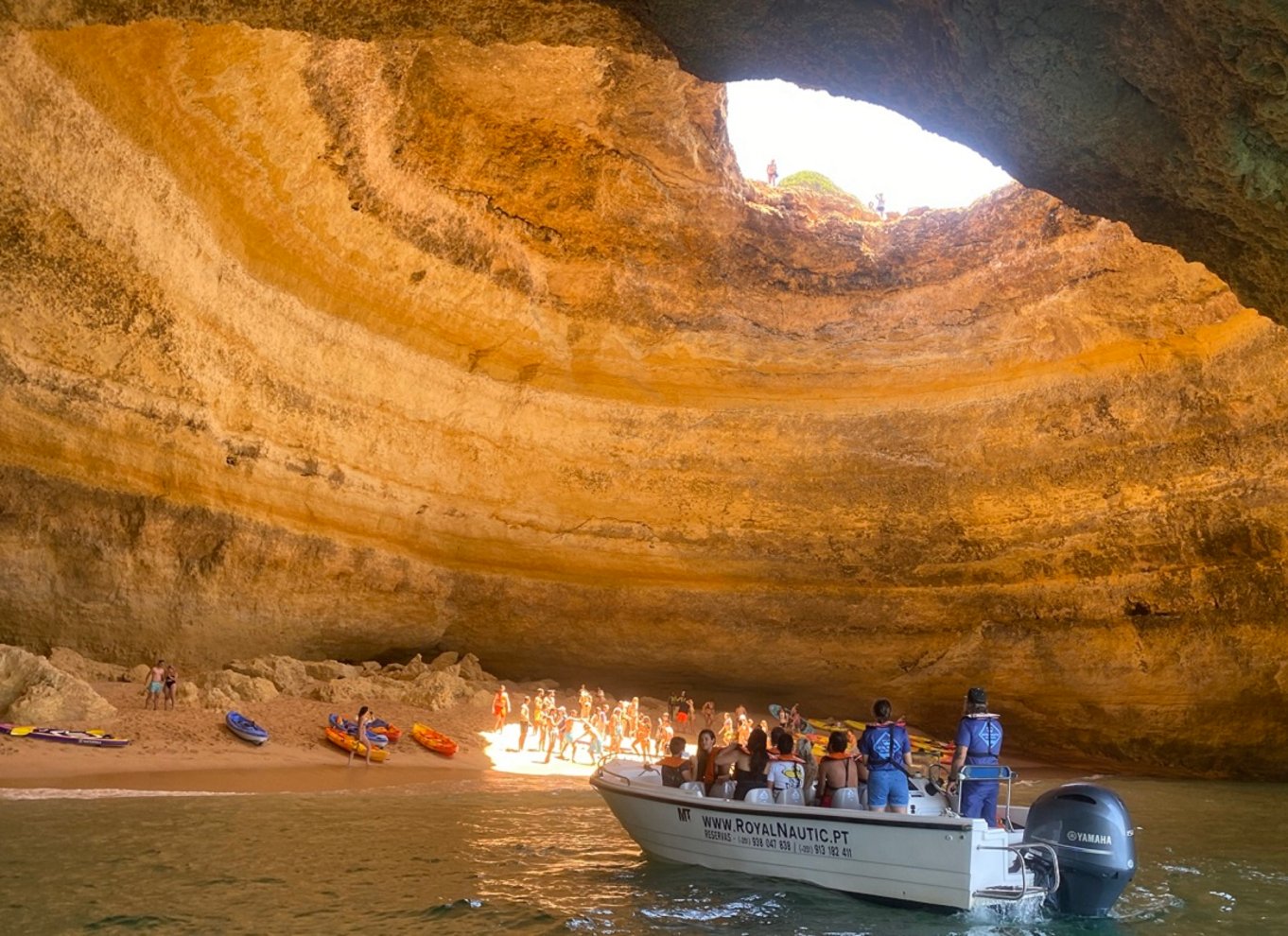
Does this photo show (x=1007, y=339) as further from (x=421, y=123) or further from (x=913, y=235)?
(x=421, y=123)

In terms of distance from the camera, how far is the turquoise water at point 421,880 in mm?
6215

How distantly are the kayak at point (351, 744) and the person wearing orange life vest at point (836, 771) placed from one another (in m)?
7.72

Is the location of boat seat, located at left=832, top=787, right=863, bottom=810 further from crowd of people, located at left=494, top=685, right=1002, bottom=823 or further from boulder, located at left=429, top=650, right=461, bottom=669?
boulder, located at left=429, top=650, right=461, bottom=669

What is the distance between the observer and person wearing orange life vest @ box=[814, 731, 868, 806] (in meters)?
7.85

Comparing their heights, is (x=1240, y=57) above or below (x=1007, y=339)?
below

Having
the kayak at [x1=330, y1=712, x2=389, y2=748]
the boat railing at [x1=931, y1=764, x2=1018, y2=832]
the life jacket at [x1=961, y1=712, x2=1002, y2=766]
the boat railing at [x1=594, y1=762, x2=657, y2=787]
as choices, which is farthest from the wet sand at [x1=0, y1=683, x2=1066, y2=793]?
the life jacket at [x1=961, y1=712, x2=1002, y2=766]

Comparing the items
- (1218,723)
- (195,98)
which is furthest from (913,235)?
(195,98)

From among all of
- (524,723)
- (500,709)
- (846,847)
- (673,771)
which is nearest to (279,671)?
(500,709)

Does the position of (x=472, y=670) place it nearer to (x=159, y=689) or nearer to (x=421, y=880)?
(x=159, y=689)

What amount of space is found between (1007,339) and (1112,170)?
12.5 metres

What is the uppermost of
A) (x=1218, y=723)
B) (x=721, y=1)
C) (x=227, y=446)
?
(x=721, y=1)

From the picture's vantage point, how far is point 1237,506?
52.5ft

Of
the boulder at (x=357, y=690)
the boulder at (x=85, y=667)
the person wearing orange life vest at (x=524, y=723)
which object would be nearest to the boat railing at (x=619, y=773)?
the person wearing orange life vest at (x=524, y=723)

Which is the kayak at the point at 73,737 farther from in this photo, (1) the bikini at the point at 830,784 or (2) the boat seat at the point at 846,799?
(2) the boat seat at the point at 846,799
